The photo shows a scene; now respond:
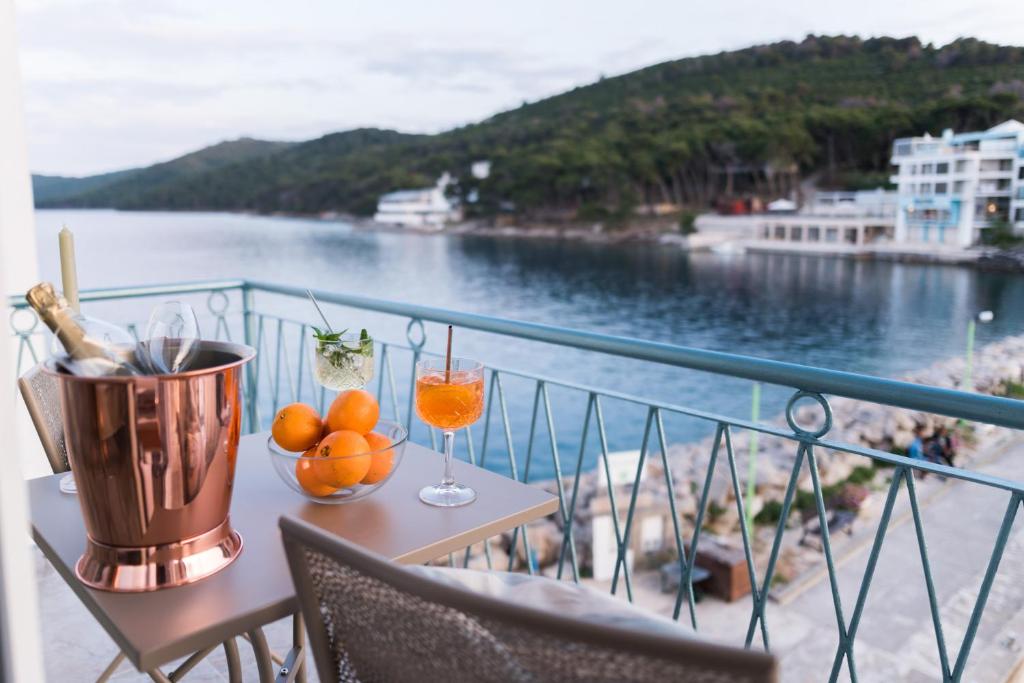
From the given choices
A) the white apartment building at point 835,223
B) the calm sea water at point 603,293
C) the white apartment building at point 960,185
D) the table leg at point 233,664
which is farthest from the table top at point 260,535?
the white apartment building at point 835,223

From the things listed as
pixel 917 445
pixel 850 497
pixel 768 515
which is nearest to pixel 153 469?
pixel 850 497

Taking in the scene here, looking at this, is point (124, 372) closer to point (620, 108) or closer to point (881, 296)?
point (881, 296)

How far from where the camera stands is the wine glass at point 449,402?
1.26m

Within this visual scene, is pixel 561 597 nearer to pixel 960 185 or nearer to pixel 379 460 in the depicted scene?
pixel 379 460

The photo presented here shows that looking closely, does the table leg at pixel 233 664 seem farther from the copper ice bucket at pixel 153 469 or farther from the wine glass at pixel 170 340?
the wine glass at pixel 170 340

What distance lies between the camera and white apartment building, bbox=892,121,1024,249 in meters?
36.0

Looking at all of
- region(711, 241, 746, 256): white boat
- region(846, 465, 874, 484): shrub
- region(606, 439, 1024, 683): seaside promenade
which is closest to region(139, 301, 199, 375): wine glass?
region(606, 439, 1024, 683): seaside promenade

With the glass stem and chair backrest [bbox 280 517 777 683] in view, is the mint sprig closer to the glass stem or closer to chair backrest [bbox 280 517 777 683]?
the glass stem

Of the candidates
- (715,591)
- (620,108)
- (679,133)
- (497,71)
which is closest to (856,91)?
(679,133)

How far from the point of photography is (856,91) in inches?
1608

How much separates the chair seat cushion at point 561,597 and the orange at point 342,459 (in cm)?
24

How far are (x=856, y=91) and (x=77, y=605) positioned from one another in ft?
150

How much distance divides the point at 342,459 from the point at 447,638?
0.53m

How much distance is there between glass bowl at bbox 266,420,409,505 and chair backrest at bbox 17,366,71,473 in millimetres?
644
